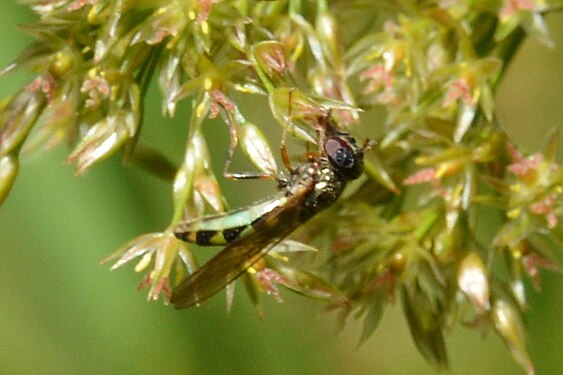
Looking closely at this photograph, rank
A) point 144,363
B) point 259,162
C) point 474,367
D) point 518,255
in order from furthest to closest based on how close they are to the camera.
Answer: point 474,367 → point 144,363 → point 518,255 → point 259,162

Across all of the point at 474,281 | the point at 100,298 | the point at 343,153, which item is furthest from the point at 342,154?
the point at 100,298

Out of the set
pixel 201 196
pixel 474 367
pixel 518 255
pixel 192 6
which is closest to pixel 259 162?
pixel 201 196

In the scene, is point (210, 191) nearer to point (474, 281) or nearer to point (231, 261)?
point (231, 261)

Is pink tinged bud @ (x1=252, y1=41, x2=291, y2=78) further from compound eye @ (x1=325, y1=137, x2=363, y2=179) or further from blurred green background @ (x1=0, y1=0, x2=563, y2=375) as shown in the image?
blurred green background @ (x1=0, y1=0, x2=563, y2=375)

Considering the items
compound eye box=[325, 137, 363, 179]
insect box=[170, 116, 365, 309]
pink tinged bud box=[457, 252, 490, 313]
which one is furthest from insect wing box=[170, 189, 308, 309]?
pink tinged bud box=[457, 252, 490, 313]

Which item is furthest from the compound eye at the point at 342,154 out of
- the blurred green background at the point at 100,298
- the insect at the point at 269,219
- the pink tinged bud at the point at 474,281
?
the blurred green background at the point at 100,298

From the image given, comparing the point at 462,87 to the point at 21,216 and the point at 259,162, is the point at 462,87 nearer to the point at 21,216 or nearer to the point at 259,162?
the point at 259,162

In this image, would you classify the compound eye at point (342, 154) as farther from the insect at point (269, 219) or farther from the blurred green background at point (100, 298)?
the blurred green background at point (100, 298)
